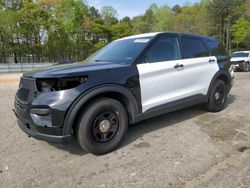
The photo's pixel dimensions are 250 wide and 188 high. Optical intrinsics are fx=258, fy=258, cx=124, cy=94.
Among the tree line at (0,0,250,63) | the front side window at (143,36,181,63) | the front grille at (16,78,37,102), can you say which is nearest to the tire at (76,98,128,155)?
the front grille at (16,78,37,102)

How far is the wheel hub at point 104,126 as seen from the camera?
3.66m

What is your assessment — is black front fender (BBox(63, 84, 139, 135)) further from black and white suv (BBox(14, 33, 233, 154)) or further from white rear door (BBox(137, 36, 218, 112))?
Answer: white rear door (BBox(137, 36, 218, 112))

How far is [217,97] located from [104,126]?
311 centimetres

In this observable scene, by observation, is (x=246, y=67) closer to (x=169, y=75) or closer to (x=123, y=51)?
(x=169, y=75)

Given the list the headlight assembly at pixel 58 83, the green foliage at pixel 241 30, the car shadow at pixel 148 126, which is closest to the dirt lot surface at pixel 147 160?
the car shadow at pixel 148 126

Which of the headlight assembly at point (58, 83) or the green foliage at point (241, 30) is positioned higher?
the green foliage at point (241, 30)

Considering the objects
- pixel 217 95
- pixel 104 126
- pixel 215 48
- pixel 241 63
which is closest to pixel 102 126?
pixel 104 126

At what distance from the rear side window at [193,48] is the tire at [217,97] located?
0.75 metres

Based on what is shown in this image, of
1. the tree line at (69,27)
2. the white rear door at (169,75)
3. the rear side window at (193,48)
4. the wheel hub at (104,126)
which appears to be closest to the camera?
the wheel hub at (104,126)

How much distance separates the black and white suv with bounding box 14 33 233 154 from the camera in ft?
11.0

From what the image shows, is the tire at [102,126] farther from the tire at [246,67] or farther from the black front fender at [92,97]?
the tire at [246,67]

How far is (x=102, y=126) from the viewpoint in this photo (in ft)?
12.0

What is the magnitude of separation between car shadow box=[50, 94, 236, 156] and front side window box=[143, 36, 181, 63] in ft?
4.22

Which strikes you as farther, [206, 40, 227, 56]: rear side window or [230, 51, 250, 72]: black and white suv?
[230, 51, 250, 72]: black and white suv
